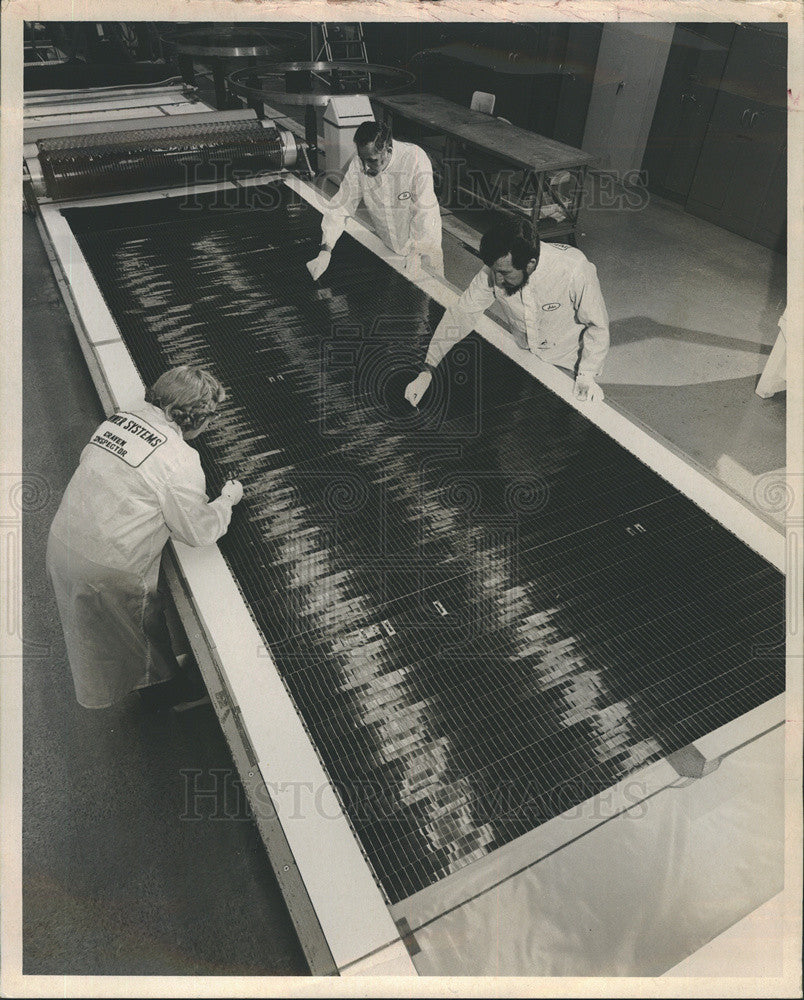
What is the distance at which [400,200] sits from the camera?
4.25 metres

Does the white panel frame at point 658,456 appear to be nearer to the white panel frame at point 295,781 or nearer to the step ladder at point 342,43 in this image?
the white panel frame at point 295,781

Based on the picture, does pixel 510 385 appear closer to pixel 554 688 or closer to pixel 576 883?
pixel 554 688

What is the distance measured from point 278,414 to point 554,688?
6.00ft

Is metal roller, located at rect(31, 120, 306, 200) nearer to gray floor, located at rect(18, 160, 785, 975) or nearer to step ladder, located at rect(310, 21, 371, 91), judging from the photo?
gray floor, located at rect(18, 160, 785, 975)

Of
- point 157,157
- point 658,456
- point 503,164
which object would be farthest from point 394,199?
point 503,164

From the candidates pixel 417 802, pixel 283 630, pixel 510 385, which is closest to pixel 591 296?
pixel 510 385

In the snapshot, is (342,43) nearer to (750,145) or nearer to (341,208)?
(750,145)

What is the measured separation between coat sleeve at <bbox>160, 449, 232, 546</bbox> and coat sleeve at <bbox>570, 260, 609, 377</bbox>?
1794 millimetres

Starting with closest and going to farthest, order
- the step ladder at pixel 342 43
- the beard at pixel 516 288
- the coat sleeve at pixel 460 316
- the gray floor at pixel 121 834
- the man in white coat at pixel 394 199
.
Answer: the gray floor at pixel 121 834
the beard at pixel 516 288
the coat sleeve at pixel 460 316
the man in white coat at pixel 394 199
the step ladder at pixel 342 43

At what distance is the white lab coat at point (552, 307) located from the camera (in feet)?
9.48

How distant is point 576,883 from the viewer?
1620mm

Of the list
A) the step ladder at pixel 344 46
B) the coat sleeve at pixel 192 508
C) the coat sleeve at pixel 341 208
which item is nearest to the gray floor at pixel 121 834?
the coat sleeve at pixel 192 508

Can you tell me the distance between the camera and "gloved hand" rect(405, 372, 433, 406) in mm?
3004

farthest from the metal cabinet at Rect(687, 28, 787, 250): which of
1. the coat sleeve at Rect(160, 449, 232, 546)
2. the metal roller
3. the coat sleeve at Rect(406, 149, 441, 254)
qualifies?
the coat sleeve at Rect(160, 449, 232, 546)
